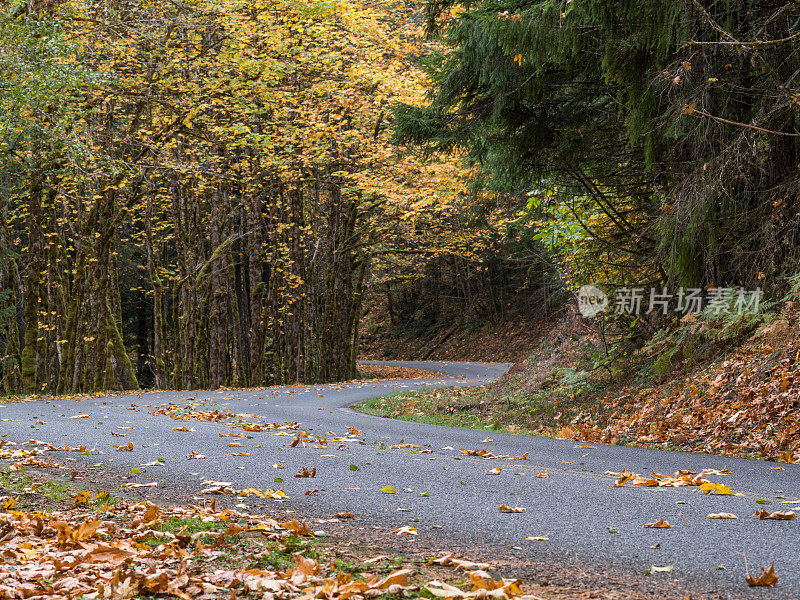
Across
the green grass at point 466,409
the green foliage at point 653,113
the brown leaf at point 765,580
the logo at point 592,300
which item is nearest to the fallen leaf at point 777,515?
the brown leaf at point 765,580

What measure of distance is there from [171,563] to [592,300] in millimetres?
11255

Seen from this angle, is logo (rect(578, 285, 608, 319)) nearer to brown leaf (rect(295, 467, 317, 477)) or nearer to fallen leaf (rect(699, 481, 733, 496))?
fallen leaf (rect(699, 481, 733, 496))

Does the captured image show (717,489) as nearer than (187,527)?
No

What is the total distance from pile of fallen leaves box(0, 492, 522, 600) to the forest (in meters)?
6.46

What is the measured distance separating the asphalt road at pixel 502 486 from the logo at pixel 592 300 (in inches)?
165

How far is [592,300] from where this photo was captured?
44.8ft

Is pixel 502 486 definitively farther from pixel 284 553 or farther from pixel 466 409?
pixel 466 409

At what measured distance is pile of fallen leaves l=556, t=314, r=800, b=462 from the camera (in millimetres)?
8102

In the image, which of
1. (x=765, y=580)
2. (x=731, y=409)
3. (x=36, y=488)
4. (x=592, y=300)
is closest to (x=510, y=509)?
(x=765, y=580)

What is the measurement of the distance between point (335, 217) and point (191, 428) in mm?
15380

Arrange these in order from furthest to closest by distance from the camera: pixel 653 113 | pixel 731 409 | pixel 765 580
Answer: pixel 653 113 < pixel 731 409 < pixel 765 580

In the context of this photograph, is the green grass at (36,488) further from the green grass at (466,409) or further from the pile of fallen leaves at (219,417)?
the green grass at (466,409)

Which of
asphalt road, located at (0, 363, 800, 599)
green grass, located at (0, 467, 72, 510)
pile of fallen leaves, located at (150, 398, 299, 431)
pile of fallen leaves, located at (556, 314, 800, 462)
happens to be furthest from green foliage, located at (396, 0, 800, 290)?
green grass, located at (0, 467, 72, 510)

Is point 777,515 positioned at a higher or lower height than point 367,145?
lower
